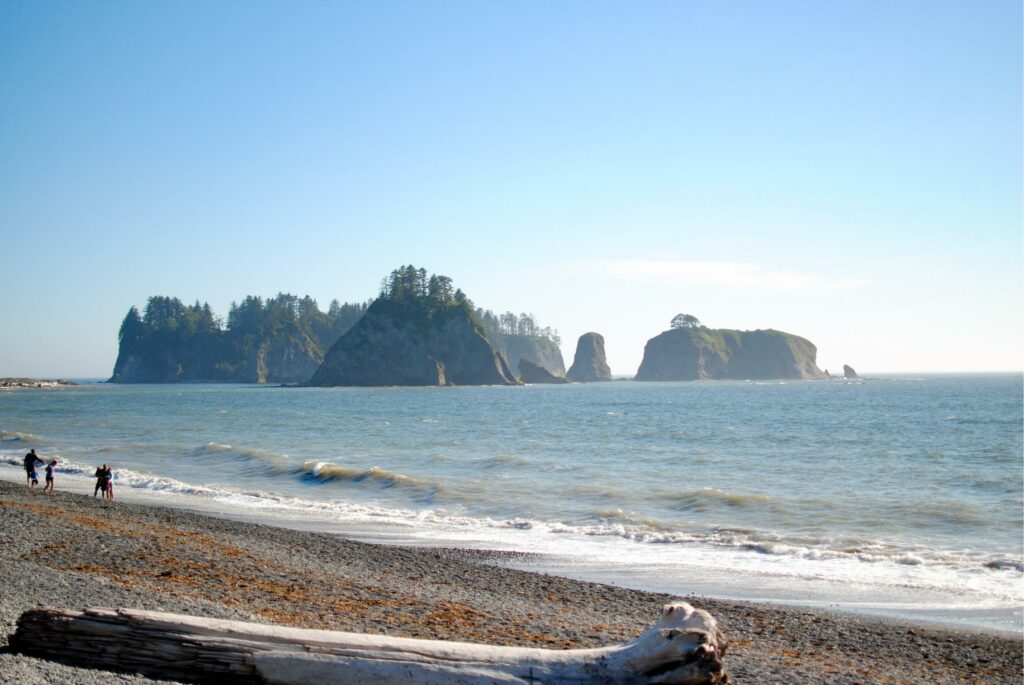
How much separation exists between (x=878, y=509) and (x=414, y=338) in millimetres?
138311

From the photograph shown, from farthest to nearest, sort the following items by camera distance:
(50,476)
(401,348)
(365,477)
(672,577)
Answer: (401,348), (365,477), (50,476), (672,577)

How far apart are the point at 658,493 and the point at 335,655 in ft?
72.6

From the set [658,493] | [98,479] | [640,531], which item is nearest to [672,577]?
[640,531]

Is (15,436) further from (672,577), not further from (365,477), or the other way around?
(672,577)

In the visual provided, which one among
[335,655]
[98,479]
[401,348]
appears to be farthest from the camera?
[401,348]

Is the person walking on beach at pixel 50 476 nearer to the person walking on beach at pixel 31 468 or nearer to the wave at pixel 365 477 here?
the person walking on beach at pixel 31 468

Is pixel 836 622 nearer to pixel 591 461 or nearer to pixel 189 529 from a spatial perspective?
pixel 189 529

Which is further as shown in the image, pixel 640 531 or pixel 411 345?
pixel 411 345

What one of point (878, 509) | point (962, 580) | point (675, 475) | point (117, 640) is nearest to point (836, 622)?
point (962, 580)

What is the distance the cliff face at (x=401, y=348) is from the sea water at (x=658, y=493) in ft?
320

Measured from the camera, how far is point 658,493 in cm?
2712

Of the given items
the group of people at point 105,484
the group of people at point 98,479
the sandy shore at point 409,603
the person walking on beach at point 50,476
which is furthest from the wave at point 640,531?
the sandy shore at point 409,603

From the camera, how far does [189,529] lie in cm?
1820

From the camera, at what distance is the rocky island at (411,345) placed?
157875mm
